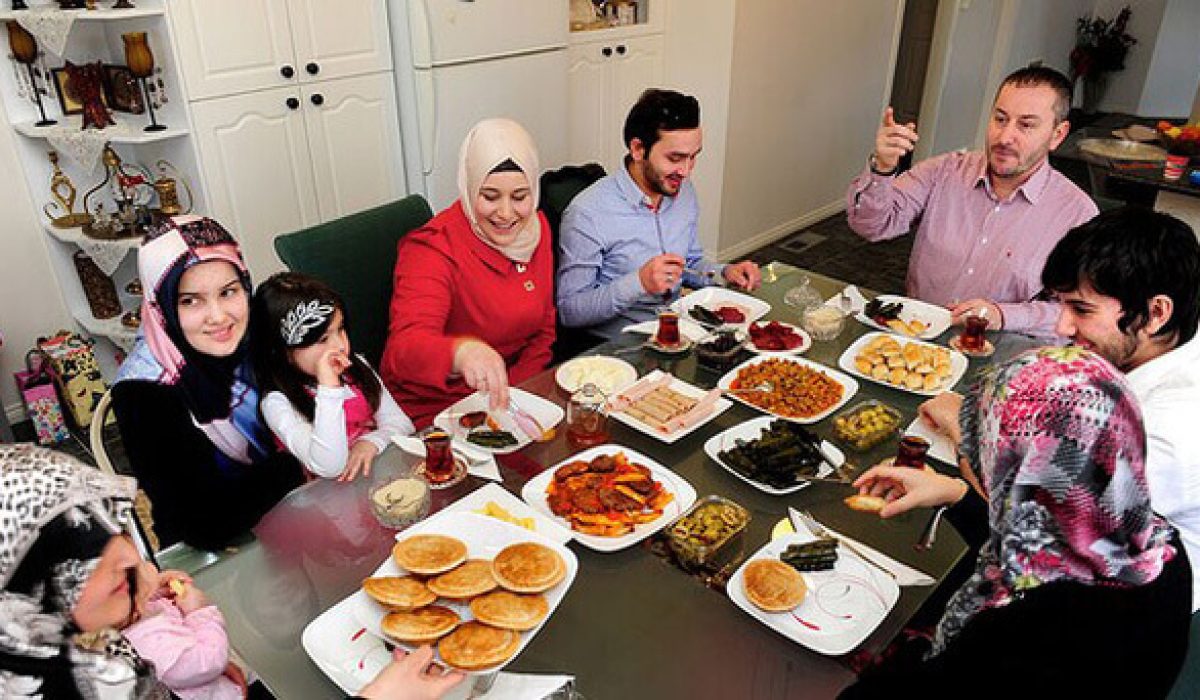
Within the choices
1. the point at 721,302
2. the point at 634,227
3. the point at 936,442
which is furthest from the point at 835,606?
the point at 634,227

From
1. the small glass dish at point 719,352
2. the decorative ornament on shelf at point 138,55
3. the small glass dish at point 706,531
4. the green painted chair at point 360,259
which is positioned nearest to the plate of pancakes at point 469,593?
the small glass dish at point 706,531

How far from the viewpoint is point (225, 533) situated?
1256 mm

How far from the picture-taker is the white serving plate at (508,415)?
1518 mm

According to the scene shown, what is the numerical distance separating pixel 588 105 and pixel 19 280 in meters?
2.52

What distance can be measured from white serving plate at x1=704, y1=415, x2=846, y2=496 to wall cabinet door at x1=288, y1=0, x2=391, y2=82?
2.25 m

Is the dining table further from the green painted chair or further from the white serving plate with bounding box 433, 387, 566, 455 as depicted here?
the green painted chair

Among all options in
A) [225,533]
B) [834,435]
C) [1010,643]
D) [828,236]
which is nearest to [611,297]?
[834,435]

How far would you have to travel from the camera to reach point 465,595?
3.52 ft

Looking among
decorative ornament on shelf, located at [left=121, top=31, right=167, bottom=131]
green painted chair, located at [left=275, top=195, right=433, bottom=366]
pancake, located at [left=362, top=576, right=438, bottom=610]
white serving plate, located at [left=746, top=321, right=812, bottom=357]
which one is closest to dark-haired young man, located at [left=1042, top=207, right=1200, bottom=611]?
white serving plate, located at [left=746, top=321, right=812, bottom=357]

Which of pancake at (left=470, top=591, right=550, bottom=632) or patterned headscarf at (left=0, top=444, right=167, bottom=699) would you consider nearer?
patterned headscarf at (left=0, top=444, right=167, bottom=699)

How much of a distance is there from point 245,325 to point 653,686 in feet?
3.30

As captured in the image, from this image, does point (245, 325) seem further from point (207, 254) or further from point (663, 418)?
point (663, 418)

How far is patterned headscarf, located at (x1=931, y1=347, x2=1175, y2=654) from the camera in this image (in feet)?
2.80

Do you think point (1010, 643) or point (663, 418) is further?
point (663, 418)
